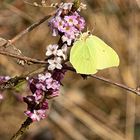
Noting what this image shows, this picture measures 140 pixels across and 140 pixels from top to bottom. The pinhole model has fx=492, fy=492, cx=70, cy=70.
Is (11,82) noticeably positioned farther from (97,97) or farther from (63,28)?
(97,97)

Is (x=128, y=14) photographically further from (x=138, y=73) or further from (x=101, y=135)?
(x=101, y=135)

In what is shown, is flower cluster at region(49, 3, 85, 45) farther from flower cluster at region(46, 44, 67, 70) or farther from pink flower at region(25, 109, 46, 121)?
pink flower at region(25, 109, 46, 121)

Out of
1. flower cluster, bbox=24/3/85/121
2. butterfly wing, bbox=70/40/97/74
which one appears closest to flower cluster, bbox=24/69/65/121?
flower cluster, bbox=24/3/85/121

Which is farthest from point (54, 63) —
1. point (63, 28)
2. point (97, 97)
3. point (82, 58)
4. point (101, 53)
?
point (97, 97)

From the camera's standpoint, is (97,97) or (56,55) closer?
(56,55)

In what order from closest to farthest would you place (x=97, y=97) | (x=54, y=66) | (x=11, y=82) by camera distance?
(x=54, y=66)
(x=11, y=82)
(x=97, y=97)

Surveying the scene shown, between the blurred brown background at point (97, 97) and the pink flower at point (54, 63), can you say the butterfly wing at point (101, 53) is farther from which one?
the blurred brown background at point (97, 97)
